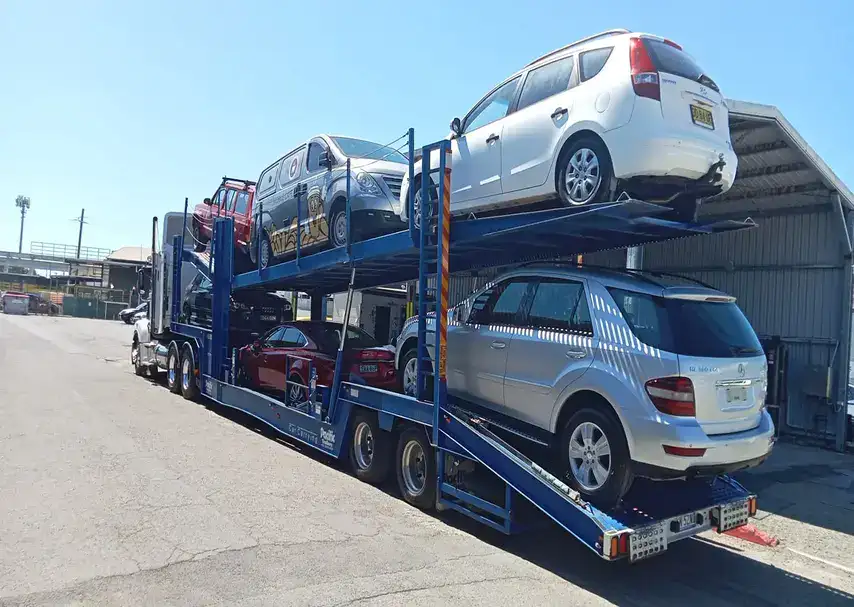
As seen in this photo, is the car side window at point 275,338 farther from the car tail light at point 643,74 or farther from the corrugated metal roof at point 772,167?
the corrugated metal roof at point 772,167

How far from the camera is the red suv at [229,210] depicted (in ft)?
39.2

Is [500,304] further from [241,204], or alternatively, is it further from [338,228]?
[241,204]

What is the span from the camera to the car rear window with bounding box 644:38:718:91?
5180 mm

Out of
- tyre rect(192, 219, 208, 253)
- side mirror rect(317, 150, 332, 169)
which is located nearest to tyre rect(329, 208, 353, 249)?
side mirror rect(317, 150, 332, 169)

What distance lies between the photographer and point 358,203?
26.8 feet

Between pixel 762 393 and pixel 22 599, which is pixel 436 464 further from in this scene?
pixel 22 599

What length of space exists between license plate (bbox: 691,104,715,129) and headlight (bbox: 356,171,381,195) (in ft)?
13.2

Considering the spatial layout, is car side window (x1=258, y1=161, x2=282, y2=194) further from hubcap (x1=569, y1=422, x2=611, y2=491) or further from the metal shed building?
hubcap (x1=569, y1=422, x2=611, y2=491)

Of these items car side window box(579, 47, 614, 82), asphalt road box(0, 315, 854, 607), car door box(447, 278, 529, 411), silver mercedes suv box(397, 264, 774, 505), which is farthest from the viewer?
car door box(447, 278, 529, 411)

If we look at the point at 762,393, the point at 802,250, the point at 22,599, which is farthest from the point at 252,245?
the point at 802,250

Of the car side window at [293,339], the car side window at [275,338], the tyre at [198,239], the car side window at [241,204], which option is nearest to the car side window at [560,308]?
the car side window at [293,339]

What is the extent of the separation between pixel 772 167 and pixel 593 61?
21.6 feet

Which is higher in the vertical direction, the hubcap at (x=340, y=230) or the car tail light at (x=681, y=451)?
→ the hubcap at (x=340, y=230)

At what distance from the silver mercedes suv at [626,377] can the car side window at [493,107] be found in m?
1.62
